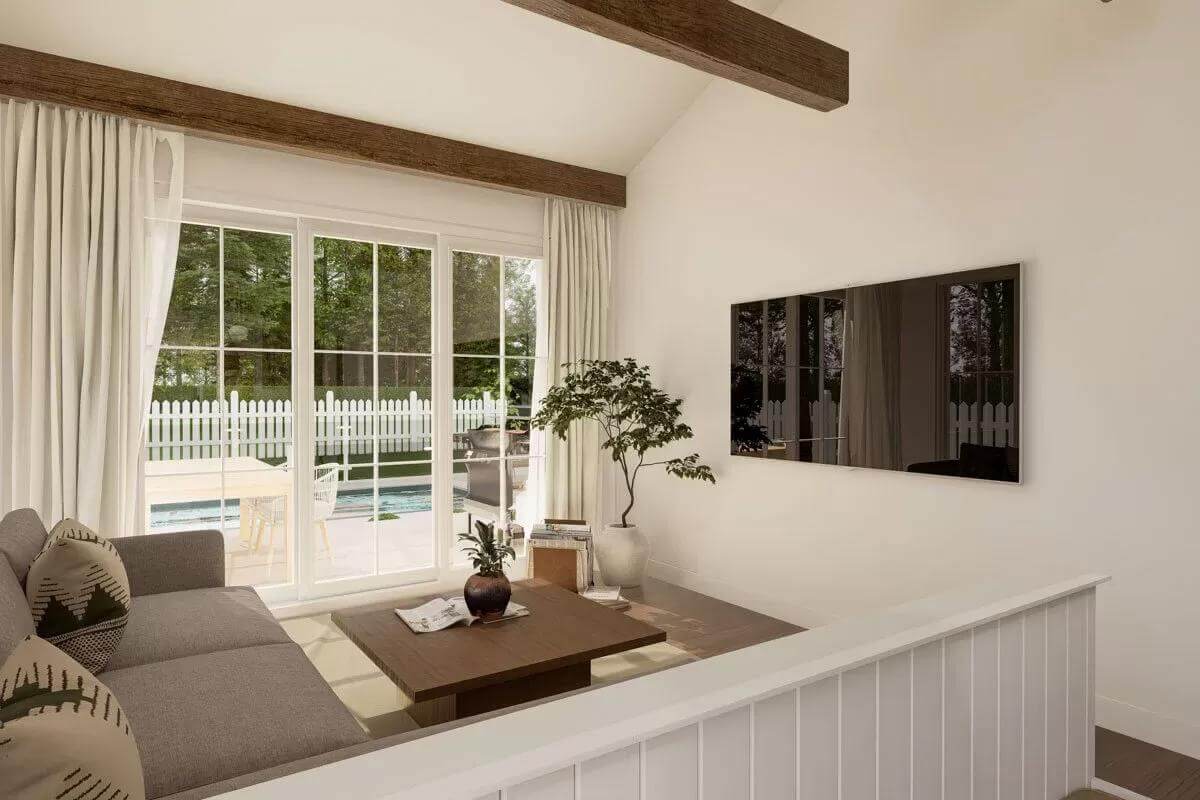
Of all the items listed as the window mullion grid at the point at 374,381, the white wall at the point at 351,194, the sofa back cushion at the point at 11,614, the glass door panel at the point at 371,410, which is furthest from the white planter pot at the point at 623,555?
the sofa back cushion at the point at 11,614

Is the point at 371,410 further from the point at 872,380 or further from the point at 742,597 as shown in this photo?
the point at 872,380

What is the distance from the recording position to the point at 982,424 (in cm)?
304

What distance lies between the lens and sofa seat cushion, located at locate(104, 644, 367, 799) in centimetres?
157

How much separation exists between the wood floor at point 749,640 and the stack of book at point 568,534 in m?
0.30

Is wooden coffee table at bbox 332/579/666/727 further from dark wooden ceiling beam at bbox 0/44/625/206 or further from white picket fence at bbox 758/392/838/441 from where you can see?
dark wooden ceiling beam at bbox 0/44/625/206

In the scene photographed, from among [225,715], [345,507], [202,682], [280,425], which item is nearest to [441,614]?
[202,682]

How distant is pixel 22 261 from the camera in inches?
129

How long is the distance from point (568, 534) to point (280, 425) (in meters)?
1.76

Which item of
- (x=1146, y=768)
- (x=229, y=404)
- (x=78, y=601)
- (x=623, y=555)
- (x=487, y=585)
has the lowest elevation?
(x=1146, y=768)

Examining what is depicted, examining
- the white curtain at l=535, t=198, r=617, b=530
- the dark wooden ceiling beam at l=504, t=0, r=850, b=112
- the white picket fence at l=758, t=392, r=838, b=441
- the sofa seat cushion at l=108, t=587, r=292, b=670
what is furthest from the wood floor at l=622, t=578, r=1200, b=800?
the dark wooden ceiling beam at l=504, t=0, r=850, b=112

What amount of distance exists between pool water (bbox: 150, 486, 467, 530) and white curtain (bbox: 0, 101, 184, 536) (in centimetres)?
22

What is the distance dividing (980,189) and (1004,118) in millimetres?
288

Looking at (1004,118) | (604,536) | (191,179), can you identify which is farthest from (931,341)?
(191,179)

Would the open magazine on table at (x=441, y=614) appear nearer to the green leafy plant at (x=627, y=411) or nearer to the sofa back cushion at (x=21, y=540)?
the sofa back cushion at (x=21, y=540)
